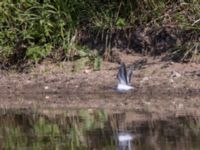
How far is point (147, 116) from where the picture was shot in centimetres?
658

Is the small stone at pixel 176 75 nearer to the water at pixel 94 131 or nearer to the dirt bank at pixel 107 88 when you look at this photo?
the dirt bank at pixel 107 88

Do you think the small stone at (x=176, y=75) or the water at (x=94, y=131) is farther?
the small stone at (x=176, y=75)

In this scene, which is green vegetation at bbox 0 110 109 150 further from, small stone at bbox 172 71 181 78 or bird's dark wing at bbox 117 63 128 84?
small stone at bbox 172 71 181 78

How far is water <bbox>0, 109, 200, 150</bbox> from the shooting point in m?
5.60

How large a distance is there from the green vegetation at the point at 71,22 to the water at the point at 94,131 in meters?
1.94

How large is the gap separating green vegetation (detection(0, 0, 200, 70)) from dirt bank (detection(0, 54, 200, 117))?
0.21 m

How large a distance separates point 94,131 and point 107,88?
Result: 197 centimetres

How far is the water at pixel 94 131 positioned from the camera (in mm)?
5598

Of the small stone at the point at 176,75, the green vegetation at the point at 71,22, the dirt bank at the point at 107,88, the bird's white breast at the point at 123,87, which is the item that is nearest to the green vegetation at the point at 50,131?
the dirt bank at the point at 107,88

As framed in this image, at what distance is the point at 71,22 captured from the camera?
356 inches

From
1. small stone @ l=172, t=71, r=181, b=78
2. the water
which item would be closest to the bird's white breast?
small stone @ l=172, t=71, r=181, b=78

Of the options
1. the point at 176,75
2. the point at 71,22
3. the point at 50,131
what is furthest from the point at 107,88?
the point at 50,131

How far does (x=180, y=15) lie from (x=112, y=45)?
84cm

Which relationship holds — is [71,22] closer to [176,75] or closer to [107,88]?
[107,88]
